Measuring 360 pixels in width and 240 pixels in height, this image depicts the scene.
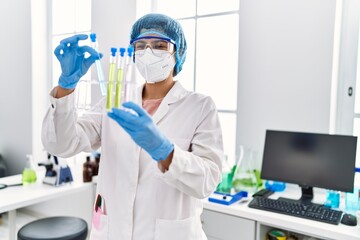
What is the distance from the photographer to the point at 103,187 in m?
1.19

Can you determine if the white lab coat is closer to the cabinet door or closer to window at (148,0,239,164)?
the cabinet door

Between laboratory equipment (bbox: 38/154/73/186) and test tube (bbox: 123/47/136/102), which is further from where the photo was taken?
laboratory equipment (bbox: 38/154/73/186)

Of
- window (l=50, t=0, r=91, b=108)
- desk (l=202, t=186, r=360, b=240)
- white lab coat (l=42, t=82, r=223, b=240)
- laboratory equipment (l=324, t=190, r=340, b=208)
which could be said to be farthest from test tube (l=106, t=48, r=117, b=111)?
window (l=50, t=0, r=91, b=108)

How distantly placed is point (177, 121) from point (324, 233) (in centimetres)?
98

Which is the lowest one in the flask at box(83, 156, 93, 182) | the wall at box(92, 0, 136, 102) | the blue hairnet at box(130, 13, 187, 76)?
the flask at box(83, 156, 93, 182)

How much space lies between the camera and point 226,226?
6.25 feet

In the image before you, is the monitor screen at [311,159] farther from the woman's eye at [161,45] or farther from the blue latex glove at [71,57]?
the blue latex glove at [71,57]

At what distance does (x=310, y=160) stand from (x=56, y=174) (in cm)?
178

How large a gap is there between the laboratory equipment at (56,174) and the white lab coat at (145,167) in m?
1.29

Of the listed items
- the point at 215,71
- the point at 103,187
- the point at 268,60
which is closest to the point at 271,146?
the point at 268,60

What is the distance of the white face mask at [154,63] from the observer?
116 cm

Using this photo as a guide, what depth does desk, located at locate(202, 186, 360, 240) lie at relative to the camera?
1.58 m

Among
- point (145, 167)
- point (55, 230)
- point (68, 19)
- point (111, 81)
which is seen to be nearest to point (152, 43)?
point (111, 81)

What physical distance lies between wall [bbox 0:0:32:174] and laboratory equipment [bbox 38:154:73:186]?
1270mm
